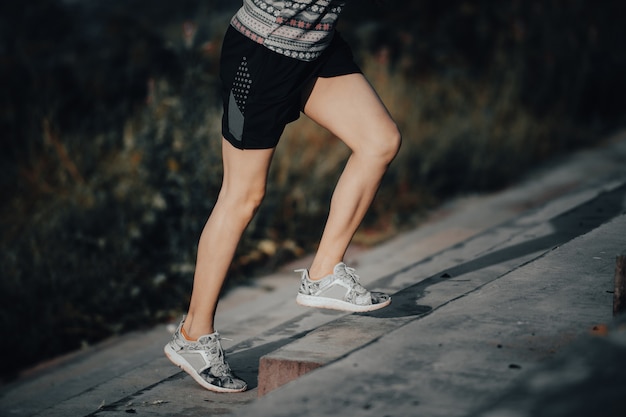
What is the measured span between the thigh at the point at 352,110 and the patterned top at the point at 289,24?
18cm

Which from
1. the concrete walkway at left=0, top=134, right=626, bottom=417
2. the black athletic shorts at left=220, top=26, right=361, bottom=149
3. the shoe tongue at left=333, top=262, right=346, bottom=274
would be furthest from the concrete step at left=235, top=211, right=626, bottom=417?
the black athletic shorts at left=220, top=26, right=361, bottom=149

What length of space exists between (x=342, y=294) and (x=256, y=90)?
83 cm

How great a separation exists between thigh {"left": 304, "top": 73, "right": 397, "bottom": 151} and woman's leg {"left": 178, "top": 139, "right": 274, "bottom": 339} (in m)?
0.28

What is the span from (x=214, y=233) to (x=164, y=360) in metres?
1.19

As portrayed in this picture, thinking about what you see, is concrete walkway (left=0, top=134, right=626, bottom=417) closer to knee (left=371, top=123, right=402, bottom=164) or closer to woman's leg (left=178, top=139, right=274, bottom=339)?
woman's leg (left=178, top=139, right=274, bottom=339)

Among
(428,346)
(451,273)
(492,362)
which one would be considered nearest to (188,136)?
(451,273)

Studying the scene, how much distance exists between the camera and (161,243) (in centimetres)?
590

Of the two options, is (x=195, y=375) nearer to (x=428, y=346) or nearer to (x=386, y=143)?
(x=428, y=346)

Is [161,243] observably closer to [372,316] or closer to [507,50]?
[372,316]

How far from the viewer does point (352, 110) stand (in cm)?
340

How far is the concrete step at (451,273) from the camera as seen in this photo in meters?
3.24

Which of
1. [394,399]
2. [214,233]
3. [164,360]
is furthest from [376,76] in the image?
[394,399]

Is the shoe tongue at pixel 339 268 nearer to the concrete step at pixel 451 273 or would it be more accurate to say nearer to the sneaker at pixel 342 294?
the sneaker at pixel 342 294

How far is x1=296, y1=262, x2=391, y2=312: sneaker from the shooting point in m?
3.53
